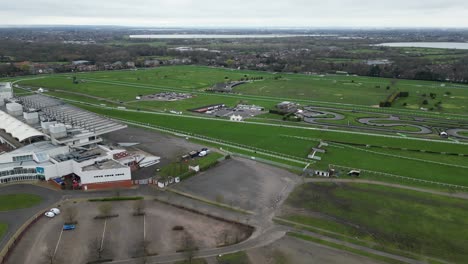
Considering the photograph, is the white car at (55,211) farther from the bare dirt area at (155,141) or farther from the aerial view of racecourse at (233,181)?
the bare dirt area at (155,141)

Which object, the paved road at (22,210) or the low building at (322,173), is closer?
the paved road at (22,210)

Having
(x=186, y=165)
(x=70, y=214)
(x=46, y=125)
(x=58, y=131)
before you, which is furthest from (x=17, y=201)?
(x=186, y=165)

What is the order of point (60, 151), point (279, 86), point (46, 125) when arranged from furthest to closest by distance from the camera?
point (279, 86), point (46, 125), point (60, 151)

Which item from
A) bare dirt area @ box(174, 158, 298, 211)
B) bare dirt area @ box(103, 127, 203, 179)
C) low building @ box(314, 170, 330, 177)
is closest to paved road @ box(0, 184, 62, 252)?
bare dirt area @ box(103, 127, 203, 179)

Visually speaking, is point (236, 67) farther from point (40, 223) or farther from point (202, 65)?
point (40, 223)

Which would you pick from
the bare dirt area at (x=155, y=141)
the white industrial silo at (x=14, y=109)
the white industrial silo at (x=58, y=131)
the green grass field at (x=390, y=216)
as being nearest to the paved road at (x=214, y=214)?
the green grass field at (x=390, y=216)

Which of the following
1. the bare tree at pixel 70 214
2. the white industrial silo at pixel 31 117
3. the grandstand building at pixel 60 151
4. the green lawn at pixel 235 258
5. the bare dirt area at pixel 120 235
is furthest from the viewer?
the white industrial silo at pixel 31 117

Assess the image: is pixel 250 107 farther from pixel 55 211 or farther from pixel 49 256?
pixel 49 256
